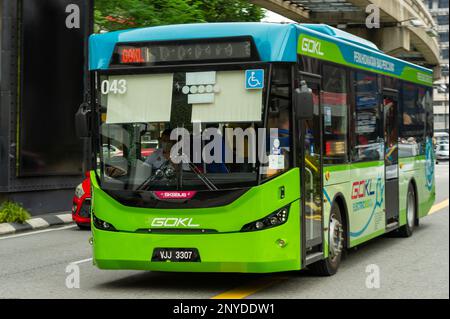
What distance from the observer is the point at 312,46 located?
9.50 meters

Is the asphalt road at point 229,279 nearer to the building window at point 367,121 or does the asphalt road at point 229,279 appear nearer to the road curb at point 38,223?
the building window at point 367,121

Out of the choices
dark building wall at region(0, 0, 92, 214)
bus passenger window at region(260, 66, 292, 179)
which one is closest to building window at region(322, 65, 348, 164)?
bus passenger window at region(260, 66, 292, 179)

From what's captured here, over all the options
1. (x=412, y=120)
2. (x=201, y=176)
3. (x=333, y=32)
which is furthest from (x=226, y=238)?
(x=412, y=120)

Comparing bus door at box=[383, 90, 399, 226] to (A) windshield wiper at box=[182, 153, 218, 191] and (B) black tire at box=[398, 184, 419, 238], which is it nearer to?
(B) black tire at box=[398, 184, 419, 238]

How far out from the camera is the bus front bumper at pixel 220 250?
860cm

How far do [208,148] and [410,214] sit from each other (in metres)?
6.93

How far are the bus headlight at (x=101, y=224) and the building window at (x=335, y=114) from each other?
2473 mm

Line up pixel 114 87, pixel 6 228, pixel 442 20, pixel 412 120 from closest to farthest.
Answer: pixel 114 87
pixel 412 120
pixel 6 228
pixel 442 20

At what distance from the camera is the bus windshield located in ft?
28.4

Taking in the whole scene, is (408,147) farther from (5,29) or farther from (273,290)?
(5,29)

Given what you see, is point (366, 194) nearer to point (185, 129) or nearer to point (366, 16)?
point (185, 129)

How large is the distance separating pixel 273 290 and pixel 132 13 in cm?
1041

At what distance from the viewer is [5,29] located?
1767cm

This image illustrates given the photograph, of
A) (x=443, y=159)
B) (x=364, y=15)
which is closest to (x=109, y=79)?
(x=364, y=15)
